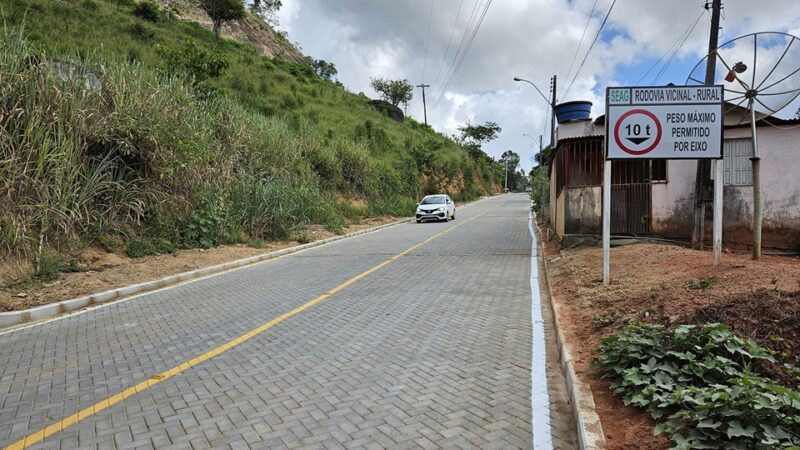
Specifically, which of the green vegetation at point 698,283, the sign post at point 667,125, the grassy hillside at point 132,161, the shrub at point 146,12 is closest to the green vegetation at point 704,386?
the green vegetation at point 698,283

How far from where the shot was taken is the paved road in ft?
12.4

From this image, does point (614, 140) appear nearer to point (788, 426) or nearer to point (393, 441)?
point (788, 426)

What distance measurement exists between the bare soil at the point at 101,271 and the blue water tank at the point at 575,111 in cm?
1218

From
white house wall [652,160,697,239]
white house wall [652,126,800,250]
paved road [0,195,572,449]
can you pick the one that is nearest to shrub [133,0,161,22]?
paved road [0,195,572,449]

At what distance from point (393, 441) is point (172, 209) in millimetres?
12324

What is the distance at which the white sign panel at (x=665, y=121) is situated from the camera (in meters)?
8.30

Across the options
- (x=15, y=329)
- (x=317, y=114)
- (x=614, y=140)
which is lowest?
(x=15, y=329)

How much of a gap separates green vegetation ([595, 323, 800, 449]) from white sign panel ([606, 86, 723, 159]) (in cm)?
448

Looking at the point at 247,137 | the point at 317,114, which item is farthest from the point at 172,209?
the point at 317,114

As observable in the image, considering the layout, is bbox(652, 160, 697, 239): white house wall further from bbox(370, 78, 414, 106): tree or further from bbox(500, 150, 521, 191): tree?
bbox(500, 150, 521, 191): tree

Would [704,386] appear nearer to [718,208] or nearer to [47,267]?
[718,208]

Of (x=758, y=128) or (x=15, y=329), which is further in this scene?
(x=758, y=128)

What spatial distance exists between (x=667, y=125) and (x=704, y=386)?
19.4ft

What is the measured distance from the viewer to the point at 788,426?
2.98m
